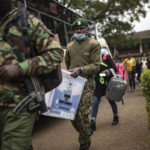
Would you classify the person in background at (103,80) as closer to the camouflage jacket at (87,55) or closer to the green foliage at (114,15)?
the camouflage jacket at (87,55)

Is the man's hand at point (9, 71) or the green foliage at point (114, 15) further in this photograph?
the green foliage at point (114, 15)

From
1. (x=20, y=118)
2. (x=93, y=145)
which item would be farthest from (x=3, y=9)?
(x=93, y=145)

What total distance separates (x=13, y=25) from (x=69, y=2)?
15.6 metres

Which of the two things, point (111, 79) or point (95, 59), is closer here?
point (95, 59)

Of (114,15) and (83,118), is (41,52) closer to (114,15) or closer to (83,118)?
(83,118)

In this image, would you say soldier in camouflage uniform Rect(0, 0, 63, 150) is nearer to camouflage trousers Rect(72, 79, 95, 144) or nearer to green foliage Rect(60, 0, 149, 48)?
camouflage trousers Rect(72, 79, 95, 144)

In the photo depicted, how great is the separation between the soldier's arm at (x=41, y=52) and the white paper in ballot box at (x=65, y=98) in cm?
86

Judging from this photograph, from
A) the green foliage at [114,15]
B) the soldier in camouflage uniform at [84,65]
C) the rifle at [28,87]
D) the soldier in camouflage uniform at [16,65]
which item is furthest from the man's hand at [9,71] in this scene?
the green foliage at [114,15]

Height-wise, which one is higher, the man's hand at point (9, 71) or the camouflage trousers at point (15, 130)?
the man's hand at point (9, 71)

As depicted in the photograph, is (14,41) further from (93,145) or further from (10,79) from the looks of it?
(93,145)

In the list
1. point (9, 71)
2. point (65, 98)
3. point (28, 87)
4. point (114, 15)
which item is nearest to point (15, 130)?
point (28, 87)

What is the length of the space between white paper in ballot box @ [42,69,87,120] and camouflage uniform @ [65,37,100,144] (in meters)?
0.27

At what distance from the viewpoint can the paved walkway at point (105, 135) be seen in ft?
11.1

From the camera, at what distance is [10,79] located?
1548mm
